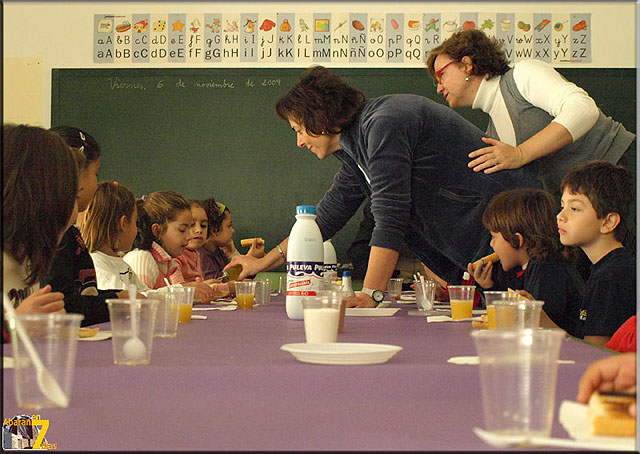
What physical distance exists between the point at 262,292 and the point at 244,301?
0.31 m

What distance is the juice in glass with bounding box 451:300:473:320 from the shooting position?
1.98 meters

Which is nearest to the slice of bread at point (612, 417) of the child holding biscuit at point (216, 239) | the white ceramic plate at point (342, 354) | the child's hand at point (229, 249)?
the white ceramic plate at point (342, 354)

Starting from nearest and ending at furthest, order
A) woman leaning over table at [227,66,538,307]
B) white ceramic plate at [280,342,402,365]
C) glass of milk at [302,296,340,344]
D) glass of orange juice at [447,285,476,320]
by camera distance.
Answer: white ceramic plate at [280,342,402,365] < glass of milk at [302,296,340,344] < glass of orange juice at [447,285,476,320] < woman leaning over table at [227,66,538,307]

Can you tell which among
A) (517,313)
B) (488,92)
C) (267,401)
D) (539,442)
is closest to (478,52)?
(488,92)

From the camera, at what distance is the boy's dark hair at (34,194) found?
5.53 feet

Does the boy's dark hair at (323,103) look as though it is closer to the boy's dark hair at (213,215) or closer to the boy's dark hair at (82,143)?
the boy's dark hair at (82,143)

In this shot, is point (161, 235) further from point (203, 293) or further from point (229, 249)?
point (229, 249)

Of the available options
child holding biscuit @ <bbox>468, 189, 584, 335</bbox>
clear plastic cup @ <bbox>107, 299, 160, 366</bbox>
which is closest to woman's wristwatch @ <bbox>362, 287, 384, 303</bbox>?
child holding biscuit @ <bbox>468, 189, 584, 335</bbox>

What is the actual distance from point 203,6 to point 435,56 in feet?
9.60

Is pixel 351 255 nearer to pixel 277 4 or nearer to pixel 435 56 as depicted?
pixel 277 4

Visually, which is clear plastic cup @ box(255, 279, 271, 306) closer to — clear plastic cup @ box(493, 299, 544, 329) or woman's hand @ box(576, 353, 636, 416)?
clear plastic cup @ box(493, 299, 544, 329)

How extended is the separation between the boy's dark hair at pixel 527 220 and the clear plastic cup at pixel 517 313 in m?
1.04

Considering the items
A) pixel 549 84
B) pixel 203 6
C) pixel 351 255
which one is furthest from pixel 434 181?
pixel 203 6

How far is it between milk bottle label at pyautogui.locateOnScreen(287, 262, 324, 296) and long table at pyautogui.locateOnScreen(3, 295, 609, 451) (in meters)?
0.59
